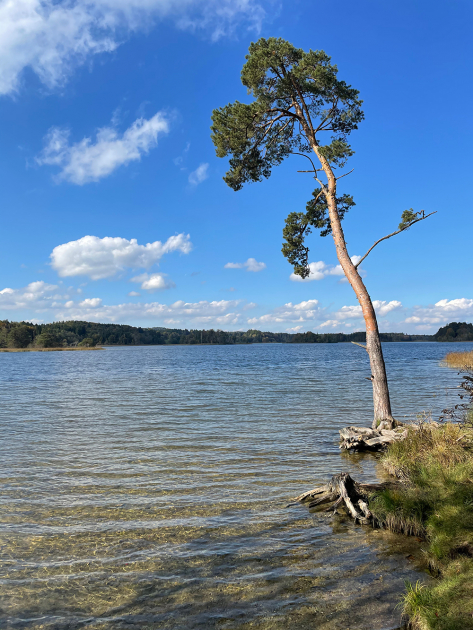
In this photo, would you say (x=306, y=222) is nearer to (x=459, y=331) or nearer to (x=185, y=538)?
(x=185, y=538)

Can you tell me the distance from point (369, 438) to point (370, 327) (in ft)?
12.5

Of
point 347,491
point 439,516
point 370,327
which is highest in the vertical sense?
point 370,327

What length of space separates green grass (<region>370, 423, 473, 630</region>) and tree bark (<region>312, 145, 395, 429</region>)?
3875 millimetres

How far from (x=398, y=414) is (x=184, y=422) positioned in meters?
9.72

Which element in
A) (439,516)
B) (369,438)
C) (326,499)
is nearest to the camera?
(439,516)

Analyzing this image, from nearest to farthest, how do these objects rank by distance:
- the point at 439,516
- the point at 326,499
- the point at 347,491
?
the point at 439,516 → the point at 347,491 → the point at 326,499

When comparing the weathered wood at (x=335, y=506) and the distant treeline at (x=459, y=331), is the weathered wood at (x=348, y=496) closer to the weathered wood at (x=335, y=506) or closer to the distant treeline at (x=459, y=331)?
the weathered wood at (x=335, y=506)

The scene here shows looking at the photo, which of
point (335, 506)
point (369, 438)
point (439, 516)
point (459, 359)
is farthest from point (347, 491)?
point (459, 359)

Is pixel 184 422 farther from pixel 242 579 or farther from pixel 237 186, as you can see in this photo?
pixel 242 579

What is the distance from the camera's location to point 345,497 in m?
7.73

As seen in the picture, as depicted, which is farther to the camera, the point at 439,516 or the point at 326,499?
the point at 326,499

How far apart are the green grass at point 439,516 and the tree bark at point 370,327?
12.7 feet

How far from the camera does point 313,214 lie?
17.5 m

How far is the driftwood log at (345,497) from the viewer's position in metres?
7.42
